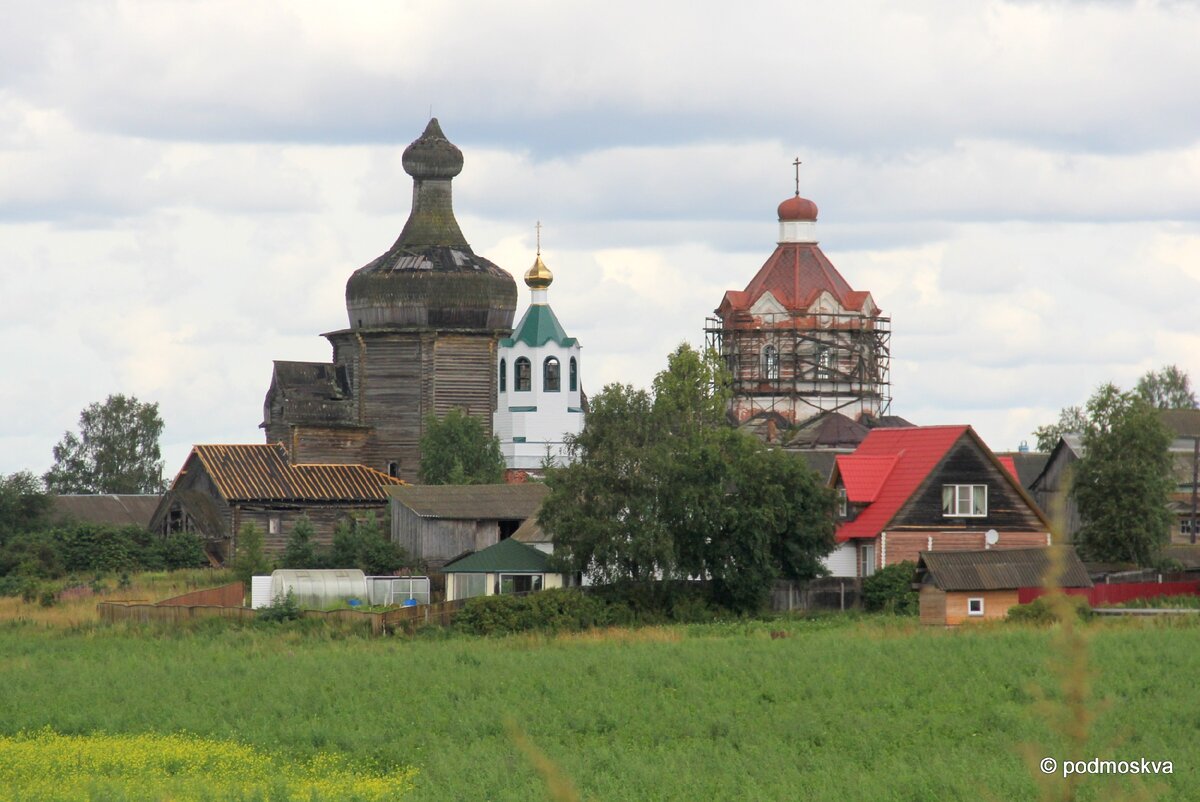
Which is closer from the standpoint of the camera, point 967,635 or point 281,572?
point 967,635

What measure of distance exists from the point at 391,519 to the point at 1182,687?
3424 cm

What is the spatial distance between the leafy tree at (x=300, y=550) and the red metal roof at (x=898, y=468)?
16.0 metres

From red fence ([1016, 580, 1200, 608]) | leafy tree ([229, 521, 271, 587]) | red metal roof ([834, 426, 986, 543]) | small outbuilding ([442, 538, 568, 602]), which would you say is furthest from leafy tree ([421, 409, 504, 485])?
red fence ([1016, 580, 1200, 608])

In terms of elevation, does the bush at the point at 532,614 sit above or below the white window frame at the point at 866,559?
below

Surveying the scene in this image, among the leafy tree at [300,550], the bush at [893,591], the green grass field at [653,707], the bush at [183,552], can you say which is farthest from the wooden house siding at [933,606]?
the bush at [183,552]

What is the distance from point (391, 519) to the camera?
55.6 metres

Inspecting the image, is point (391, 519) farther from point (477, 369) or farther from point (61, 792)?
point (61, 792)

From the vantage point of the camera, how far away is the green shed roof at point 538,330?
6894 centimetres

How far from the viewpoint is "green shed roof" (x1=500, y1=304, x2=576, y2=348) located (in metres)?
68.9

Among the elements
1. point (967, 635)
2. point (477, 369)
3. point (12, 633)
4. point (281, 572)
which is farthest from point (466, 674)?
point (477, 369)

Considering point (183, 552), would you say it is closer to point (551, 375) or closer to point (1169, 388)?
point (551, 375)

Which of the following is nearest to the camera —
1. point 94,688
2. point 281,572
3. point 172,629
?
point 94,688

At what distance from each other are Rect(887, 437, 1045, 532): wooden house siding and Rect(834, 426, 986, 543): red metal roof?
0.26 m

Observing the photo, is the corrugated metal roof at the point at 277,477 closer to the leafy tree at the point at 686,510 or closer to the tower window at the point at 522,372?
the tower window at the point at 522,372
